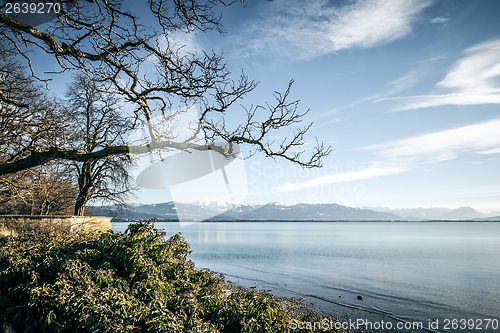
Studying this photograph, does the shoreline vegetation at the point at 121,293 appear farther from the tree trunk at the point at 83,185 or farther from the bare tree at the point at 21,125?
the tree trunk at the point at 83,185

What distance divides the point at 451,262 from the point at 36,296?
120ft

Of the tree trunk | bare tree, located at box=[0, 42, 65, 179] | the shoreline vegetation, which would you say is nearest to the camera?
the shoreline vegetation

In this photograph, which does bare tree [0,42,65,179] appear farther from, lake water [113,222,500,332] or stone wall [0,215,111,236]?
lake water [113,222,500,332]

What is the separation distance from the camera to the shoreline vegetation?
161 inches

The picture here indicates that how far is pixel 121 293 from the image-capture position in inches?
173

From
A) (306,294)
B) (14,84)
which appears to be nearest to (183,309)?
(14,84)

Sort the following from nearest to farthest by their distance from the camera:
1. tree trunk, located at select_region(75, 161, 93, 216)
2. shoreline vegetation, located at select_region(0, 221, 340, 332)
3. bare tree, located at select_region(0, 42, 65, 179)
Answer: shoreline vegetation, located at select_region(0, 221, 340, 332), bare tree, located at select_region(0, 42, 65, 179), tree trunk, located at select_region(75, 161, 93, 216)

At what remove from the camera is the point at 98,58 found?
6.84m

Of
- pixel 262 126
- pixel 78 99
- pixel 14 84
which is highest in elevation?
pixel 78 99

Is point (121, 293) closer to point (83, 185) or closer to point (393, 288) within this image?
point (393, 288)

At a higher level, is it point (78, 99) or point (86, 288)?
point (78, 99)

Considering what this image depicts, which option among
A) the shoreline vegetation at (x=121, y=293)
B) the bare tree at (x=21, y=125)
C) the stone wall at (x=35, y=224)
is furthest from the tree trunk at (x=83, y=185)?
the shoreline vegetation at (x=121, y=293)

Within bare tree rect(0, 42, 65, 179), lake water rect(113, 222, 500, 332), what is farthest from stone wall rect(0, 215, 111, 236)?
lake water rect(113, 222, 500, 332)

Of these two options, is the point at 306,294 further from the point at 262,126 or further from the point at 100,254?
the point at 100,254
